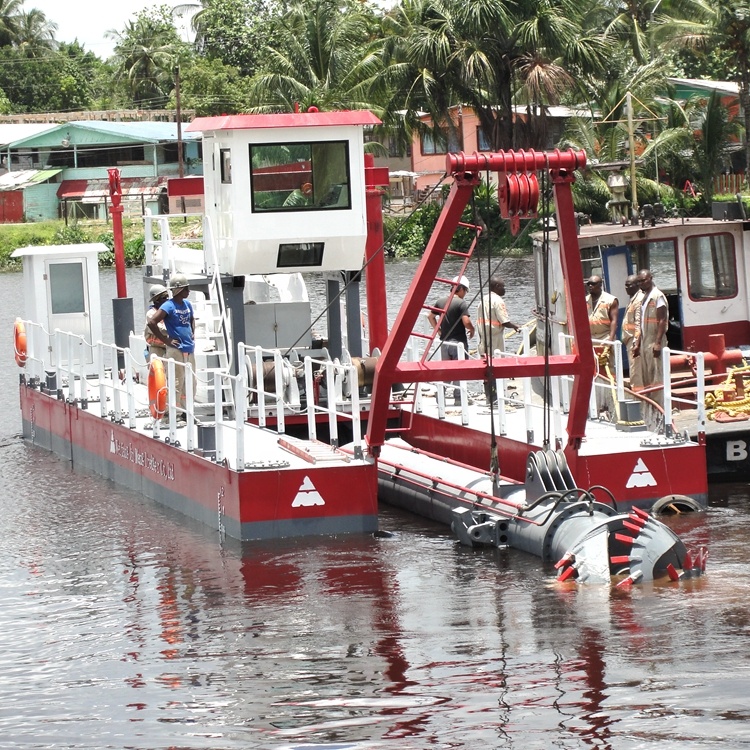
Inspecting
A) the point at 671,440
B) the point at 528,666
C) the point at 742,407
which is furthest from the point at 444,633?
the point at 742,407

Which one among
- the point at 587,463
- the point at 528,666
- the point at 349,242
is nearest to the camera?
the point at 528,666

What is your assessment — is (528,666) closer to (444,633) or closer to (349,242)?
(444,633)

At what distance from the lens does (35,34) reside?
10906 centimetres

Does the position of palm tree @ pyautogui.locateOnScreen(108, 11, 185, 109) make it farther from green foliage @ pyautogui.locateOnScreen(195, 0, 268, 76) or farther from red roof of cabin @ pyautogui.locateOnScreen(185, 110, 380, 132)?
red roof of cabin @ pyautogui.locateOnScreen(185, 110, 380, 132)

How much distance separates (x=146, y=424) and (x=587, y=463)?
6012mm

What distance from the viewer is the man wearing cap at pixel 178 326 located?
18.2 m

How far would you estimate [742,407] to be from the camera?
17797mm

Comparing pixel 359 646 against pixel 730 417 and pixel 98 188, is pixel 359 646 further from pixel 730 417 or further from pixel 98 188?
pixel 98 188

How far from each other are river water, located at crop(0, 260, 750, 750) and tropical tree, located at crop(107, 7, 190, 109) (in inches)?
3351

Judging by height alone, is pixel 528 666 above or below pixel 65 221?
below

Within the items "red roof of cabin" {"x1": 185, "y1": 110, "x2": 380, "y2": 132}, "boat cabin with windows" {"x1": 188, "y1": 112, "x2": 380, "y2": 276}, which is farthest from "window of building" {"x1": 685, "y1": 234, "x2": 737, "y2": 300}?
"red roof of cabin" {"x1": 185, "y1": 110, "x2": 380, "y2": 132}

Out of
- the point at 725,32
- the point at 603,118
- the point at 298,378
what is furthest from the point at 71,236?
the point at 298,378

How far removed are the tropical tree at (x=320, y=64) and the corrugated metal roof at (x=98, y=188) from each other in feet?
44.6

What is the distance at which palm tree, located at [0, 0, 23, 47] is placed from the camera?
10732 cm
